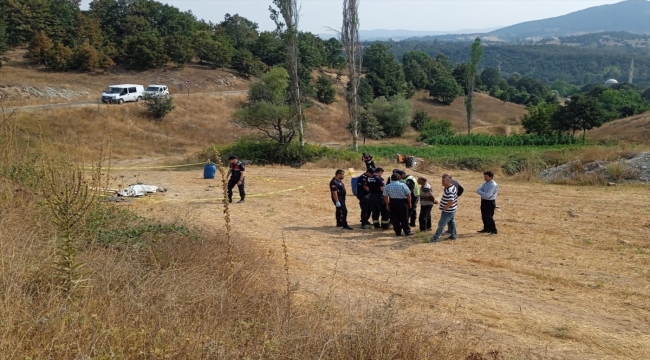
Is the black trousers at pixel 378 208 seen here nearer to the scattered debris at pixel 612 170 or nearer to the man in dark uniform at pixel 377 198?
the man in dark uniform at pixel 377 198

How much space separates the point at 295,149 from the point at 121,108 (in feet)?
53.5

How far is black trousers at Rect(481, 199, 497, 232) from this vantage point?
11.9m

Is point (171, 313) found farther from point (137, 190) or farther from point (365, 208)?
point (137, 190)

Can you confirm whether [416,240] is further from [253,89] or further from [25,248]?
[253,89]

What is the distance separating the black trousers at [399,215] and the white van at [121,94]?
102 feet

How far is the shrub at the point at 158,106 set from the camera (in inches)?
1468

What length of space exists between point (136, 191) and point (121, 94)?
24.2m

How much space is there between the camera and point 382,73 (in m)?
69.3

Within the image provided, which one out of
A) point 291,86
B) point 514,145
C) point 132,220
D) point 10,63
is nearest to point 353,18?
point 291,86

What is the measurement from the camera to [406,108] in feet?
178

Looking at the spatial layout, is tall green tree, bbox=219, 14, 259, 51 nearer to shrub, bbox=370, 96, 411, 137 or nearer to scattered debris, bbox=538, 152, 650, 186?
shrub, bbox=370, 96, 411, 137

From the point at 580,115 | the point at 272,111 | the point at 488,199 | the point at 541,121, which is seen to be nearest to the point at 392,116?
the point at 541,121

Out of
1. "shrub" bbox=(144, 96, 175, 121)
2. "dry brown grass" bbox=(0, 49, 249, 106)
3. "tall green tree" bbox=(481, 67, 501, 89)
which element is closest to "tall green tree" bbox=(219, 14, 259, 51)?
"dry brown grass" bbox=(0, 49, 249, 106)

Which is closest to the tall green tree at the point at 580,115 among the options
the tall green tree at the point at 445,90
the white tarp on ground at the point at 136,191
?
the tall green tree at the point at 445,90
